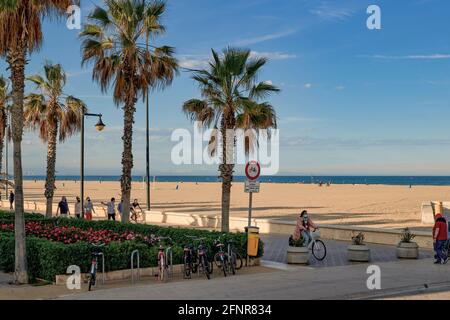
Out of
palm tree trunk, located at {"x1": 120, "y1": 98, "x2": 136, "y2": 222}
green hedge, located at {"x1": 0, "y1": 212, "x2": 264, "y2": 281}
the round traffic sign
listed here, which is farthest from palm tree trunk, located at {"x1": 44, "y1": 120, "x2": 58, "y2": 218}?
the round traffic sign

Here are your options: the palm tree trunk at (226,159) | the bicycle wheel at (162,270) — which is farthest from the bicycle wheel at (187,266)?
the palm tree trunk at (226,159)

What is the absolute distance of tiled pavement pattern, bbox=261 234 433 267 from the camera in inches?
674

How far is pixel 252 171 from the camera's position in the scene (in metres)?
16.3

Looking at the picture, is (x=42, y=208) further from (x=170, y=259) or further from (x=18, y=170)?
(x=170, y=259)

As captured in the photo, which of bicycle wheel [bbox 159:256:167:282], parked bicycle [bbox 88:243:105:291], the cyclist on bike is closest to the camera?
parked bicycle [bbox 88:243:105:291]

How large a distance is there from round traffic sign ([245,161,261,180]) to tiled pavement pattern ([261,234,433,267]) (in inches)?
115

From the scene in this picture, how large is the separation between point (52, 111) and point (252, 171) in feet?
56.7

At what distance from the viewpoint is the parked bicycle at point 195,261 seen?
13.9 metres

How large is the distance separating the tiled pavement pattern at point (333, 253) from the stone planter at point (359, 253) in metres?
0.27

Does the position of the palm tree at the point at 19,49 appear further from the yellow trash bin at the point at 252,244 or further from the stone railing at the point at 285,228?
the stone railing at the point at 285,228

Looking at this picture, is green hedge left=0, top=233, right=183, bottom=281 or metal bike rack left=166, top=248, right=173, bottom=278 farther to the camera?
metal bike rack left=166, top=248, right=173, bottom=278

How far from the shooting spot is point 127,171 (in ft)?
75.4

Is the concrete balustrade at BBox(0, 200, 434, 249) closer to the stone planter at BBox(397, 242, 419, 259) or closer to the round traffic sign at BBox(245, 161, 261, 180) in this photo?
the stone planter at BBox(397, 242, 419, 259)

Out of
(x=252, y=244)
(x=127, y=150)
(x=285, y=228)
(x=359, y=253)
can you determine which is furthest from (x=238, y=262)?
(x=285, y=228)
